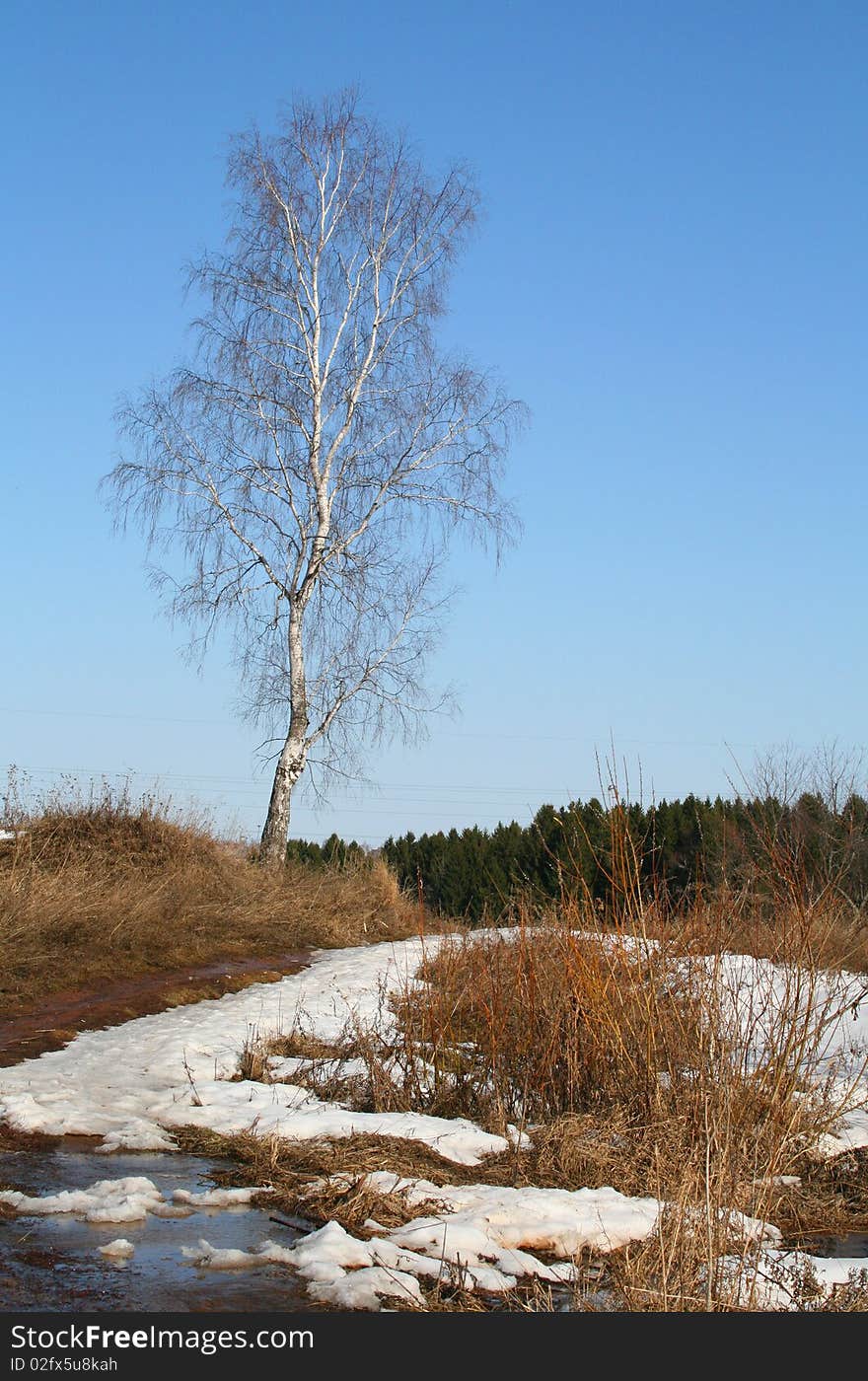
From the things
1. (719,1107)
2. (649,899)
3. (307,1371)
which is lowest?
(307,1371)

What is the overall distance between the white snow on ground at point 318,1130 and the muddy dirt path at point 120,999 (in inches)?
7.9

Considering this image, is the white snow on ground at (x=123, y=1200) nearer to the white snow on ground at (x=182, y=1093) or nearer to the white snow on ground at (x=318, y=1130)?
the white snow on ground at (x=318, y=1130)

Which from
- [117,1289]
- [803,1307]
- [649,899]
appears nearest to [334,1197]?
[117,1289]

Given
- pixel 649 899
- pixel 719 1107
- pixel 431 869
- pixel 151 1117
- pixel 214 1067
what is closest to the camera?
pixel 719 1107

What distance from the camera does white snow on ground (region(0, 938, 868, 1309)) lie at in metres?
3.62

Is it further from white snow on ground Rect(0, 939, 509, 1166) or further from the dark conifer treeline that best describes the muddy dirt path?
the dark conifer treeline

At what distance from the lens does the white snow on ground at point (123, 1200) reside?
13.1ft

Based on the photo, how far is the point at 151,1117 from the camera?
18.7 ft

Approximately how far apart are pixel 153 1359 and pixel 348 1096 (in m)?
3.40

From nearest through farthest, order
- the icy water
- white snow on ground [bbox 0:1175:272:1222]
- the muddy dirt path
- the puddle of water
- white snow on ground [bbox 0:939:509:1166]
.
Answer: the icy water, white snow on ground [bbox 0:1175:272:1222], the puddle of water, white snow on ground [bbox 0:939:509:1166], the muddy dirt path

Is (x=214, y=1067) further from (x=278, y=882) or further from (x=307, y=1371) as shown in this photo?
(x=278, y=882)

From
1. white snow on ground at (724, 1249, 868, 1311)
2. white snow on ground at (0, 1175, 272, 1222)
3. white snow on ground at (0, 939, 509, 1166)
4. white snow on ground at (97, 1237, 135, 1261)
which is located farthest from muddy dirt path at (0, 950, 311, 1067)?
white snow on ground at (724, 1249, 868, 1311)

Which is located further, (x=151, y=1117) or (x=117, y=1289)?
(x=151, y=1117)

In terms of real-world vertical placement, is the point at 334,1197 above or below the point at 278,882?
below
